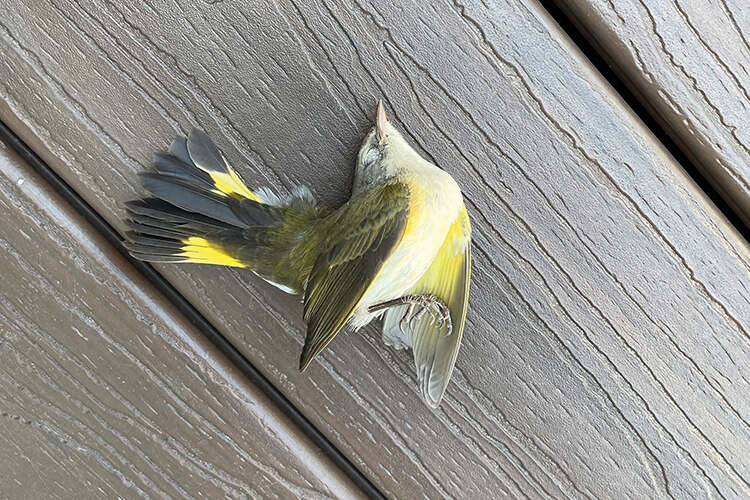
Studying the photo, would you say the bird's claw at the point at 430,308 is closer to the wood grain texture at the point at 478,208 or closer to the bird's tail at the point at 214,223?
the wood grain texture at the point at 478,208

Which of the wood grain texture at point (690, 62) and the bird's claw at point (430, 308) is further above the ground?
the wood grain texture at point (690, 62)

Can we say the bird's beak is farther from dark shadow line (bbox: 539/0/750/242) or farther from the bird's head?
dark shadow line (bbox: 539/0/750/242)

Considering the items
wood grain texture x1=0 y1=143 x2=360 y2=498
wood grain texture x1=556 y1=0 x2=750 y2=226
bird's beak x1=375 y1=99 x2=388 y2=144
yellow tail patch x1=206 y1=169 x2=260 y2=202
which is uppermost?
wood grain texture x1=556 y1=0 x2=750 y2=226

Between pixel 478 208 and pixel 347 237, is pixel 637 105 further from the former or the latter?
pixel 347 237

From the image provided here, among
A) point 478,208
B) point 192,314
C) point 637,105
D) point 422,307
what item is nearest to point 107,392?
point 192,314

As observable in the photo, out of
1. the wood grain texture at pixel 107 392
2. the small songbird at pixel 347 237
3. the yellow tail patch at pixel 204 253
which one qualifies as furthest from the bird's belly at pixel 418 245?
the wood grain texture at pixel 107 392

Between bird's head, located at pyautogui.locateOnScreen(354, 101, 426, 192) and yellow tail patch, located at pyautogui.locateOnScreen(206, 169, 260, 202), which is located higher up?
bird's head, located at pyautogui.locateOnScreen(354, 101, 426, 192)

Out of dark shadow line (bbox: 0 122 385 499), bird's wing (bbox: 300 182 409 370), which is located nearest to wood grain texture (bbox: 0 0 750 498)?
dark shadow line (bbox: 0 122 385 499)

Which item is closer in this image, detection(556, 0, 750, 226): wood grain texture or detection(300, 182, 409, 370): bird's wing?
detection(300, 182, 409, 370): bird's wing
